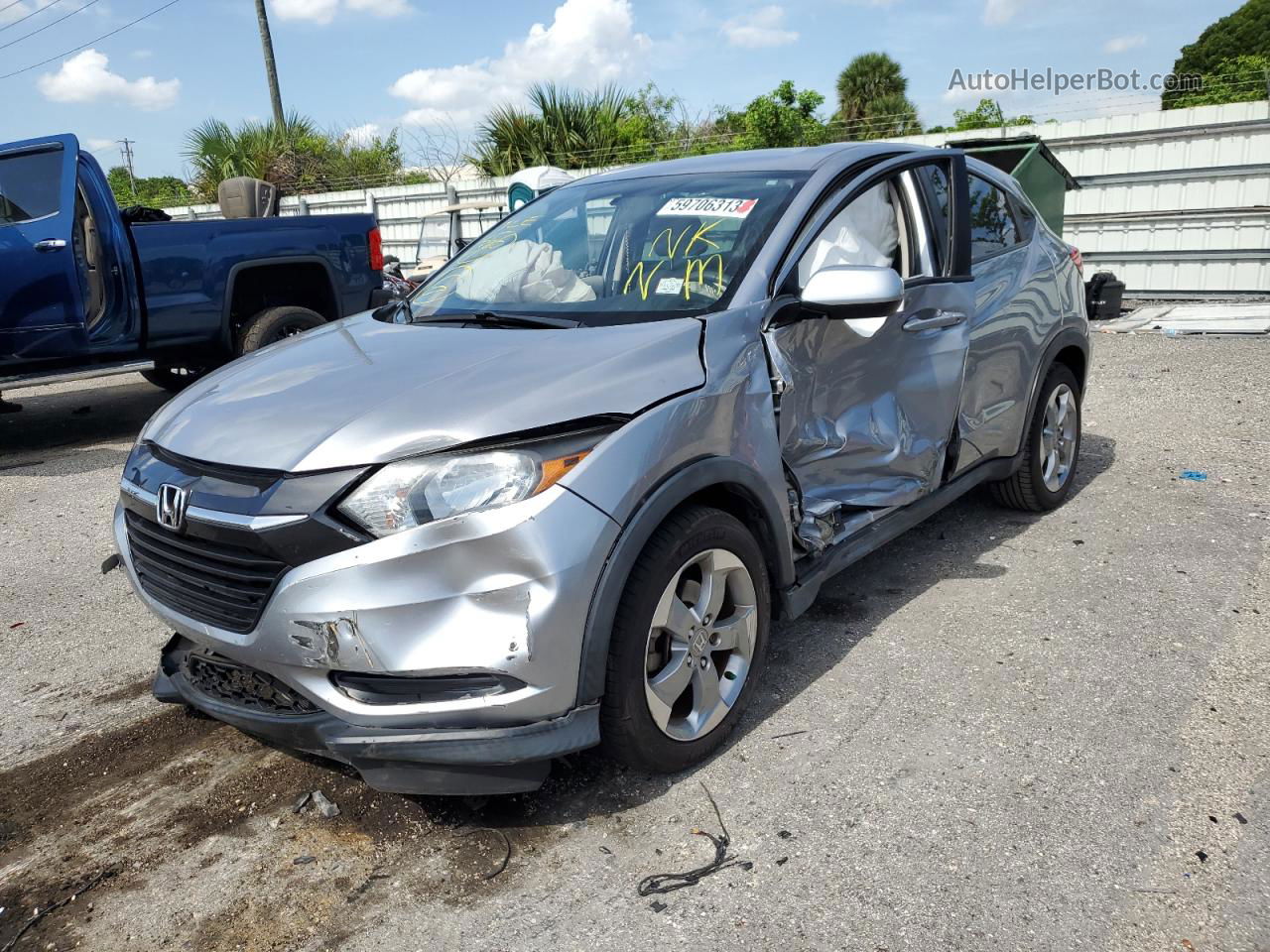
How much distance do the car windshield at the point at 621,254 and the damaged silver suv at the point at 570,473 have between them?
0.01 meters

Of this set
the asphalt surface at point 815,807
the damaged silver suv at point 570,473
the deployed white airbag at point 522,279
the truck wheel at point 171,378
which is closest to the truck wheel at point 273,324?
the truck wheel at point 171,378

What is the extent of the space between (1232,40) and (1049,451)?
43858 millimetres

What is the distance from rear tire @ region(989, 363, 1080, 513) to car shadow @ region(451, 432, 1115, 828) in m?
0.11

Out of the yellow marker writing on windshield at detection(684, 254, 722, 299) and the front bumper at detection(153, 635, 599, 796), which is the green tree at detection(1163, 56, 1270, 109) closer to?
the yellow marker writing on windshield at detection(684, 254, 722, 299)

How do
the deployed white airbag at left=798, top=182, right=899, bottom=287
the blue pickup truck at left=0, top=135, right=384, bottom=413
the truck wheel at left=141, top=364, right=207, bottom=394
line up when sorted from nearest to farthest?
the deployed white airbag at left=798, top=182, right=899, bottom=287 → the blue pickup truck at left=0, top=135, right=384, bottom=413 → the truck wheel at left=141, top=364, right=207, bottom=394

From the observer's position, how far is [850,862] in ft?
8.04

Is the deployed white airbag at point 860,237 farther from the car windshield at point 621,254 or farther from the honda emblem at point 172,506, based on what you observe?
the honda emblem at point 172,506

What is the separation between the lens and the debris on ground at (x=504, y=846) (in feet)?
8.06

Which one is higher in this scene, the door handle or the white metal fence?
the white metal fence

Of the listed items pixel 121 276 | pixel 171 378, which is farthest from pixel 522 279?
pixel 171 378

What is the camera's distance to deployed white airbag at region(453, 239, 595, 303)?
10.9ft

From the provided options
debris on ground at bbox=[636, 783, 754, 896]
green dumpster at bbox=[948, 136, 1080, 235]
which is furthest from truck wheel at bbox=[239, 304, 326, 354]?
green dumpster at bbox=[948, 136, 1080, 235]

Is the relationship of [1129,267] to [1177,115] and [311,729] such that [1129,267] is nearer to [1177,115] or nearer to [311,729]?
[1177,115]

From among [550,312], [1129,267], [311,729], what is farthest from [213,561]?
[1129,267]
